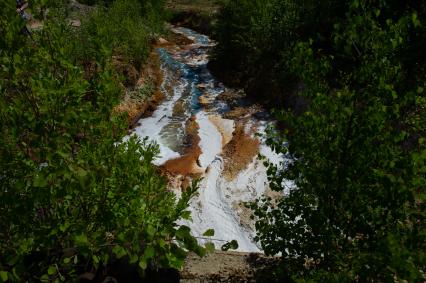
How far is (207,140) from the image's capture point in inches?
800

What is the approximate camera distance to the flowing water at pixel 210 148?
49.0ft

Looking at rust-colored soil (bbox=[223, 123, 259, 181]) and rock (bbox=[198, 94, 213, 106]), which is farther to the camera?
rock (bbox=[198, 94, 213, 106])

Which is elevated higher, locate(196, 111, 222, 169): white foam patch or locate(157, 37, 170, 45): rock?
locate(157, 37, 170, 45): rock

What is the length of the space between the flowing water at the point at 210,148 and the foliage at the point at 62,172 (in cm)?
914

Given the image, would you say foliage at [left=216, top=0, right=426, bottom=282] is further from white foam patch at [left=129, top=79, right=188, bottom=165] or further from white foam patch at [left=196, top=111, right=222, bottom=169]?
white foam patch at [left=129, top=79, right=188, bottom=165]

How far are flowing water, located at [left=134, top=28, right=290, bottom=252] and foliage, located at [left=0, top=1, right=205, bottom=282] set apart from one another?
914cm

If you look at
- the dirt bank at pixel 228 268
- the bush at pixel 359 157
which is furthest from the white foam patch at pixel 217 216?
the bush at pixel 359 157

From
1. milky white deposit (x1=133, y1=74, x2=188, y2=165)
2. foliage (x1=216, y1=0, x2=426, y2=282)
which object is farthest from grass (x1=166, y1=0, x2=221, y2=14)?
foliage (x1=216, y1=0, x2=426, y2=282)

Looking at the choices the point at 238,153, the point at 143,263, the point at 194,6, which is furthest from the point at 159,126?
the point at 194,6

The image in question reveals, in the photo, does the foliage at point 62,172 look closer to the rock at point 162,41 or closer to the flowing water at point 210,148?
the flowing water at point 210,148

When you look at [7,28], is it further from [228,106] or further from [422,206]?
[228,106]

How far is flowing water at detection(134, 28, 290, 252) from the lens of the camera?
14.9m

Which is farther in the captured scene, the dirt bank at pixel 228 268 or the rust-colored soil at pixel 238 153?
the rust-colored soil at pixel 238 153

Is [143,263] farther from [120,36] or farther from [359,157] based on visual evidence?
[120,36]
